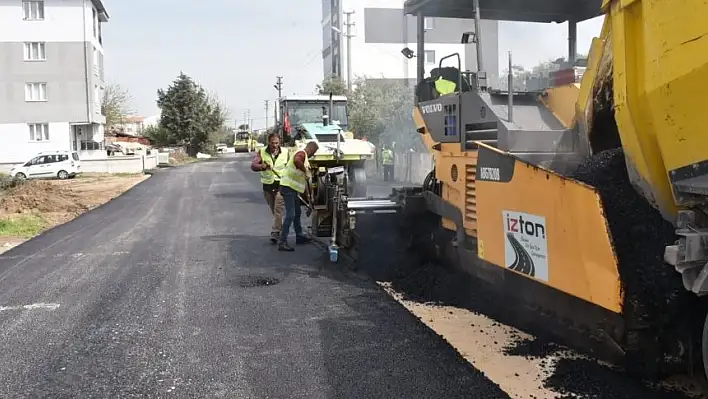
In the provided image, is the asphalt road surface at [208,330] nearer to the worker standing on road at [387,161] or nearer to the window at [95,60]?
the worker standing on road at [387,161]

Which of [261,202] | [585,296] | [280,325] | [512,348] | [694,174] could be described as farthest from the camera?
[261,202]

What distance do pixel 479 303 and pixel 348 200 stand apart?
2216 mm

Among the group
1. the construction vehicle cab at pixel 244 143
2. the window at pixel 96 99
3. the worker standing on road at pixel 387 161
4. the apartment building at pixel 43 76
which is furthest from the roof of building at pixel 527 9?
the construction vehicle cab at pixel 244 143

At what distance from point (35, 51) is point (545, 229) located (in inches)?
1616

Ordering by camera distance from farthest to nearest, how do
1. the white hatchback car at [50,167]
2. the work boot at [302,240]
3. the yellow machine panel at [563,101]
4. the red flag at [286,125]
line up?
the white hatchback car at [50,167] → the red flag at [286,125] → the work boot at [302,240] → the yellow machine panel at [563,101]

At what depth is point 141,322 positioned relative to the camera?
5.59 m

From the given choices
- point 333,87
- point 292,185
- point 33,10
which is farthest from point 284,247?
point 33,10

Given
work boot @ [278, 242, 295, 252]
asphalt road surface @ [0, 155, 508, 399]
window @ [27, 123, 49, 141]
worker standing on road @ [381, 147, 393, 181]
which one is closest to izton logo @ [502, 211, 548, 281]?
asphalt road surface @ [0, 155, 508, 399]

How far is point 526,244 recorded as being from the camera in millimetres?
4199

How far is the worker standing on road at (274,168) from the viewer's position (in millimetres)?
9484

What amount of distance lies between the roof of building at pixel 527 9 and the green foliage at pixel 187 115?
49.8m

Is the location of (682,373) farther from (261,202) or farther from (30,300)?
(261,202)

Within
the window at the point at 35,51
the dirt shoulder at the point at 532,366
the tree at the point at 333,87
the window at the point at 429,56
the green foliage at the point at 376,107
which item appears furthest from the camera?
the window at the point at 35,51

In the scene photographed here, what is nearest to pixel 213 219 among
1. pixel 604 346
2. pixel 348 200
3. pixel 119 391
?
pixel 348 200
